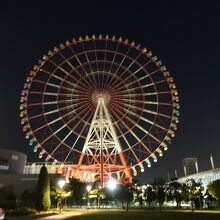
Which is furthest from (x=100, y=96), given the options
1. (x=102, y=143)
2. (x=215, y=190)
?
(x=215, y=190)

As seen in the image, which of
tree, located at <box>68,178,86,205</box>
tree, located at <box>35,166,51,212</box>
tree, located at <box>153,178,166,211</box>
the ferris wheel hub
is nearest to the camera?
tree, located at <box>35,166,51,212</box>

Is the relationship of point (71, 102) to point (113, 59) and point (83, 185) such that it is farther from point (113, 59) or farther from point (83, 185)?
point (83, 185)

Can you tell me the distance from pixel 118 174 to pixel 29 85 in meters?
20.6

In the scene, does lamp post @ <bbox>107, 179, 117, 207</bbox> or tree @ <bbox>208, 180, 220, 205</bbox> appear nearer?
tree @ <bbox>208, 180, 220, 205</bbox>

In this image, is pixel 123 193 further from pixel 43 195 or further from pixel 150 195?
pixel 43 195

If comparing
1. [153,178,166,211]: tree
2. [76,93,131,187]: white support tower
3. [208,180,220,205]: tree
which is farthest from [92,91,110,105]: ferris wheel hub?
[208,180,220,205]: tree

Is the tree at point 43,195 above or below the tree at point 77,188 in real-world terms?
below

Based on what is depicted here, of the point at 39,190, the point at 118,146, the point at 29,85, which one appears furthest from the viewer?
the point at 118,146

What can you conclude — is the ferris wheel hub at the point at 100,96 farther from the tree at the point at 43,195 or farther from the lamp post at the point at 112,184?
the tree at the point at 43,195

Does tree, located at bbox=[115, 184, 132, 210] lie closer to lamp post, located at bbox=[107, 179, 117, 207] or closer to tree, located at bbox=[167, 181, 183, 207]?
lamp post, located at bbox=[107, 179, 117, 207]

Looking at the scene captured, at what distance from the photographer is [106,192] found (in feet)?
149

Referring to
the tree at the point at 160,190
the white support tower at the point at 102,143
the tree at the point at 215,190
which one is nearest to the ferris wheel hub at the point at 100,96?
the white support tower at the point at 102,143

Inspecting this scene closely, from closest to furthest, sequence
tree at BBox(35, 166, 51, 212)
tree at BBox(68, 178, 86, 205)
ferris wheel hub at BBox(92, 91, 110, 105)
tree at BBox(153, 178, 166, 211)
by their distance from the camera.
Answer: tree at BBox(35, 166, 51, 212) < tree at BBox(153, 178, 166, 211) < ferris wheel hub at BBox(92, 91, 110, 105) < tree at BBox(68, 178, 86, 205)

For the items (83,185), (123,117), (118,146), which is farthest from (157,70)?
(83,185)
